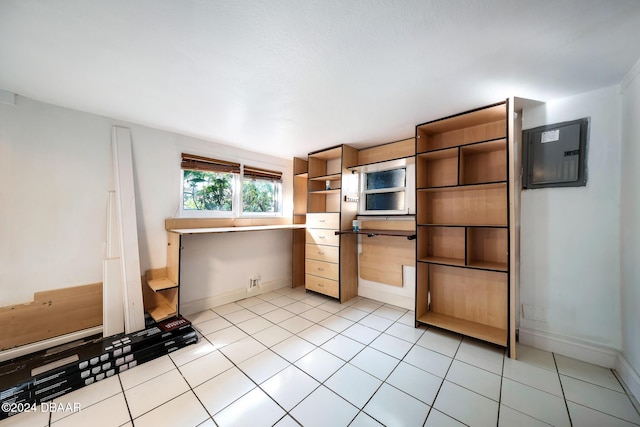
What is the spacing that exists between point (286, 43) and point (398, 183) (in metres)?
2.47

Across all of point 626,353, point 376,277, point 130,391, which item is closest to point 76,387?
point 130,391

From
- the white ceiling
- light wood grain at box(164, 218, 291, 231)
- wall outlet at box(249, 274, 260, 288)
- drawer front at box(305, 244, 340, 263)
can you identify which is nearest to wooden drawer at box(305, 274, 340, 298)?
drawer front at box(305, 244, 340, 263)

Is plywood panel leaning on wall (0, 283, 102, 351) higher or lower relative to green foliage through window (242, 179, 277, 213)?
lower

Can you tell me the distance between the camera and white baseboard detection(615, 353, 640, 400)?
5.36 feet

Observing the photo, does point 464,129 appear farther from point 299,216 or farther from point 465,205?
point 299,216

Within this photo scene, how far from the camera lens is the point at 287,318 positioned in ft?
9.64

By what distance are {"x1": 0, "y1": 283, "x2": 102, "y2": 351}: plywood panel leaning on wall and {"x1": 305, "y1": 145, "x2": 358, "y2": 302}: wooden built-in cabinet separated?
8.73ft

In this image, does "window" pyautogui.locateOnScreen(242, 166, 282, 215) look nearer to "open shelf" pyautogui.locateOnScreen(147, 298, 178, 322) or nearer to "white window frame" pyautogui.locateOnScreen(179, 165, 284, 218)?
"white window frame" pyautogui.locateOnScreen(179, 165, 284, 218)

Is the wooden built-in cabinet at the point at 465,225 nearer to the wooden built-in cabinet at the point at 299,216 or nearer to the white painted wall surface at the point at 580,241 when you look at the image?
the white painted wall surface at the point at 580,241

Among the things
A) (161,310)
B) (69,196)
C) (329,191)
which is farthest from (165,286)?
(329,191)

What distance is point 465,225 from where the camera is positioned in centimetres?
233

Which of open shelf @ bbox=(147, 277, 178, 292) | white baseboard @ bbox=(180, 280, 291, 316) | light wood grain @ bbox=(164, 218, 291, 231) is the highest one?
light wood grain @ bbox=(164, 218, 291, 231)

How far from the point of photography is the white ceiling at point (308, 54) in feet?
3.99

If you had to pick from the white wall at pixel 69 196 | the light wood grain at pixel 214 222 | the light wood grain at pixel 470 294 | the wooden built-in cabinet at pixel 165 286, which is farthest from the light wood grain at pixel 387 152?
the wooden built-in cabinet at pixel 165 286
